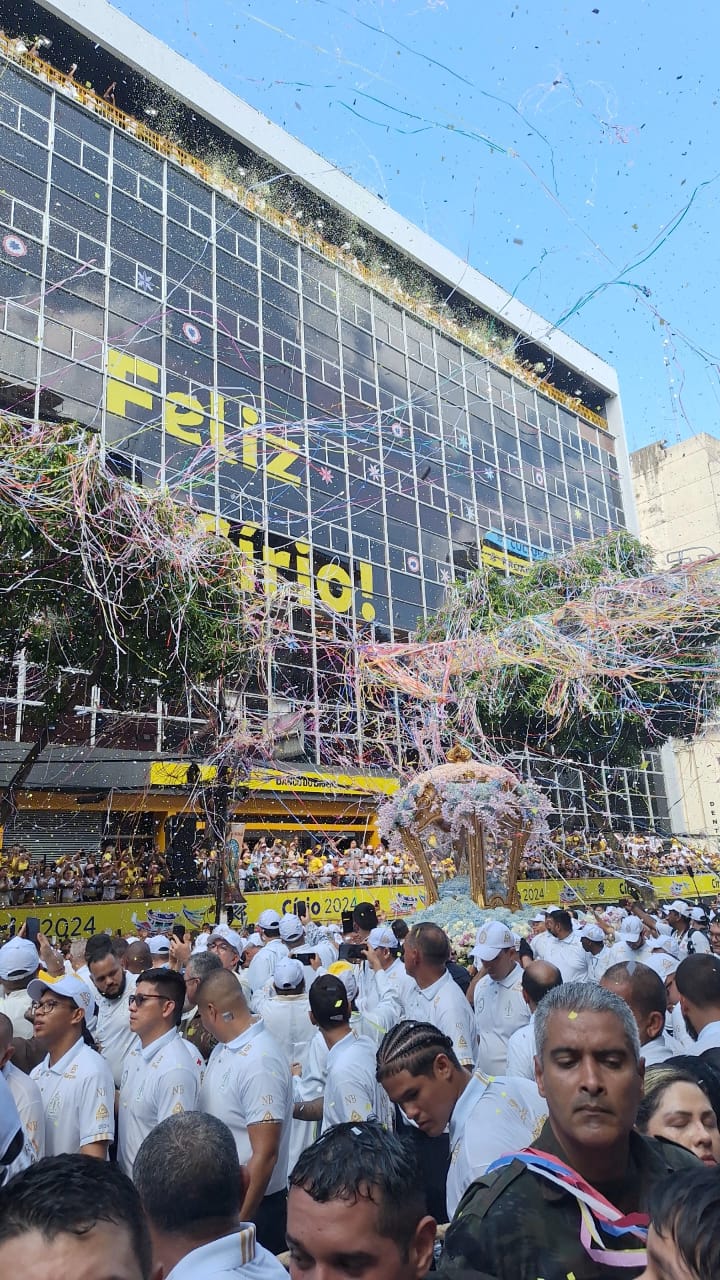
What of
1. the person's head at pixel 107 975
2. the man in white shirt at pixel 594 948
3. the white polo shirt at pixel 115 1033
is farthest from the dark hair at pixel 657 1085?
the man in white shirt at pixel 594 948

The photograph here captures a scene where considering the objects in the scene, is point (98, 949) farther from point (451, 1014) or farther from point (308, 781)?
point (308, 781)

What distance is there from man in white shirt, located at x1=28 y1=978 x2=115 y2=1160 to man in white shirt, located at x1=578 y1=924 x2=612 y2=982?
16.3 ft

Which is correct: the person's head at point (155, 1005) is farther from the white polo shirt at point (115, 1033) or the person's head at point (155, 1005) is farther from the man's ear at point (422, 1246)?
the man's ear at point (422, 1246)

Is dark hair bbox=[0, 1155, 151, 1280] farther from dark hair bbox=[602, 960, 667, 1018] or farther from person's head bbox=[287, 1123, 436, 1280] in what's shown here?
dark hair bbox=[602, 960, 667, 1018]

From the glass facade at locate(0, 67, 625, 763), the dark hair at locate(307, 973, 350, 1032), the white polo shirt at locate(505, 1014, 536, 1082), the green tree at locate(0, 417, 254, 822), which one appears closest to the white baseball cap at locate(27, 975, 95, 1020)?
the dark hair at locate(307, 973, 350, 1032)

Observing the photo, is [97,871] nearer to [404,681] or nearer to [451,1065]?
[404,681]

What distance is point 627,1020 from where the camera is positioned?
2158 millimetres

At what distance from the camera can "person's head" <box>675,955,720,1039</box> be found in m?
3.83

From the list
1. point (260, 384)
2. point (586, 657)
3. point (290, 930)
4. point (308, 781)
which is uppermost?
point (260, 384)

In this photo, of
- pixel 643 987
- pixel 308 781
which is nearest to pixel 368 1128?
pixel 643 987

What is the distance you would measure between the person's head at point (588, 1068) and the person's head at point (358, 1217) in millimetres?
481

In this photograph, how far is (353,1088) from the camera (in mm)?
3689

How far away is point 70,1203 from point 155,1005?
2454 mm

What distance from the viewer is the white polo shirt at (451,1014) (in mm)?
4457
